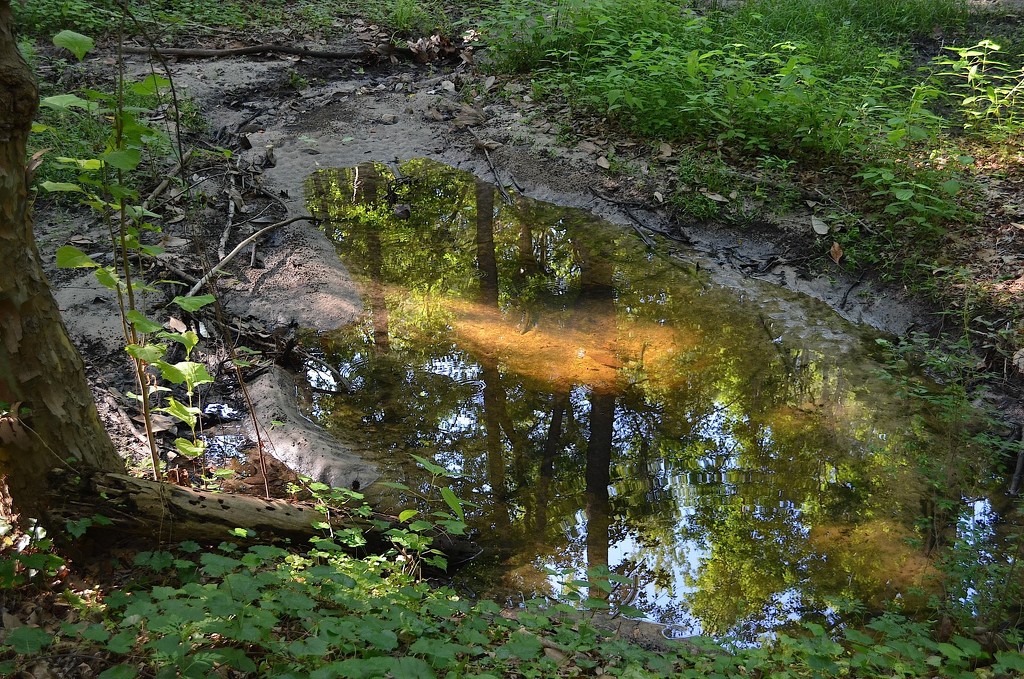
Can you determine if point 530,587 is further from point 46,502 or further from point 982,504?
point 982,504

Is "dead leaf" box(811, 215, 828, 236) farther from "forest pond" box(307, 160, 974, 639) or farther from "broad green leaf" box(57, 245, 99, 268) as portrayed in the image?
"broad green leaf" box(57, 245, 99, 268)

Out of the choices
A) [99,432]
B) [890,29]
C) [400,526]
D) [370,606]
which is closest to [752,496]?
[400,526]

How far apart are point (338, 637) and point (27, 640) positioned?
0.87 m

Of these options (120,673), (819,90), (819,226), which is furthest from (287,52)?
(120,673)

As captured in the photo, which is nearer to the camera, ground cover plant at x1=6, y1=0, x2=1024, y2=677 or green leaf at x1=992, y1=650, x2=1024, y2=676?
ground cover plant at x1=6, y1=0, x2=1024, y2=677

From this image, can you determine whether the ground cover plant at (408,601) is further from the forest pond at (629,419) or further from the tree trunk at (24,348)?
the forest pond at (629,419)

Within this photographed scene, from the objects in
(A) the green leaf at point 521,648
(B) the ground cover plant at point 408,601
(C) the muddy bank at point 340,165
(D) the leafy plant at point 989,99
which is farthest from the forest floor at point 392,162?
(A) the green leaf at point 521,648

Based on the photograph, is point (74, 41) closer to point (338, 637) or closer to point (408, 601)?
point (338, 637)

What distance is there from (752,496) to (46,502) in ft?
10.8

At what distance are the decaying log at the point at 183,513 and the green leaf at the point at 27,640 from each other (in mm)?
573

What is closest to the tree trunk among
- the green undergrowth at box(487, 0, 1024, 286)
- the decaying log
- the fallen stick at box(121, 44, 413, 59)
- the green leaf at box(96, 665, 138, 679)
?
the decaying log

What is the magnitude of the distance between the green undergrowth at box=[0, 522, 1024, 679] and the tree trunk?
12.8 inches

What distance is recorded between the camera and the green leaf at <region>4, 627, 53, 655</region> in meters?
2.06

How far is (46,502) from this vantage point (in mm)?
2580
